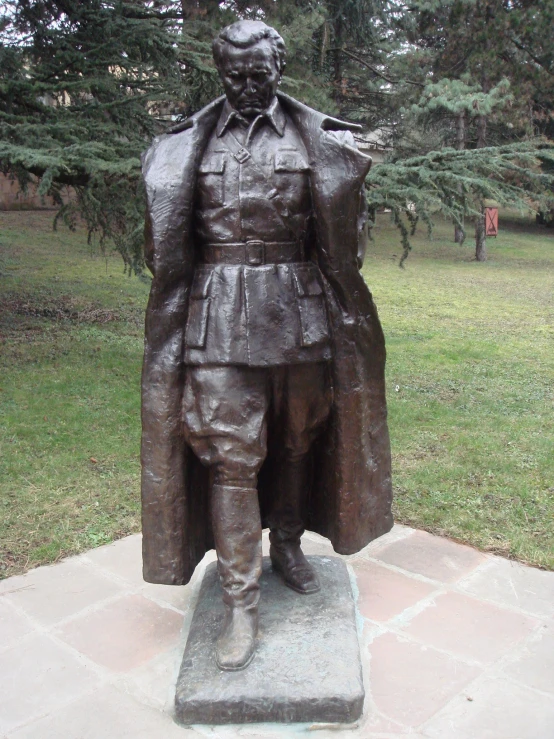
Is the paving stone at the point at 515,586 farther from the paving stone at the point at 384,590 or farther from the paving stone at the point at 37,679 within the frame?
the paving stone at the point at 37,679

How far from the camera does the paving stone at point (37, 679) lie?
2715mm

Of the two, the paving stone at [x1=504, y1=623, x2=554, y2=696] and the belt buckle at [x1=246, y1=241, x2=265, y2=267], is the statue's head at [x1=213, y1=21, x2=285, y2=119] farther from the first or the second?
the paving stone at [x1=504, y1=623, x2=554, y2=696]

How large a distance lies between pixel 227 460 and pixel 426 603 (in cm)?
129

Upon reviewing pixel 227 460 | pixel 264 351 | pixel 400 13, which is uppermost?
pixel 400 13

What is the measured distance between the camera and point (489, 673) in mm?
2900

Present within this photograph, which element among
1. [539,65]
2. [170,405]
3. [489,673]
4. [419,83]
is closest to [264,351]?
[170,405]

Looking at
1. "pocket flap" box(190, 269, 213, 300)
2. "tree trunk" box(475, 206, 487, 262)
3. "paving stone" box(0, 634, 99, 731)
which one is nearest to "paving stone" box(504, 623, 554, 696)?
"paving stone" box(0, 634, 99, 731)

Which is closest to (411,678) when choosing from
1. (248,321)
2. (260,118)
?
A: (248,321)

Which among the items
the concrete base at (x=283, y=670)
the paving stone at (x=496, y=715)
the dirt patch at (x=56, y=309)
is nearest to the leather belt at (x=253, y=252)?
the concrete base at (x=283, y=670)

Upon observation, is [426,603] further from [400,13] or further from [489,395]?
[400,13]

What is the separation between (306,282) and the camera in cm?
276

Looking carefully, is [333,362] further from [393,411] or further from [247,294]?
[393,411]

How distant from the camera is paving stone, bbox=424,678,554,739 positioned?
2570 mm

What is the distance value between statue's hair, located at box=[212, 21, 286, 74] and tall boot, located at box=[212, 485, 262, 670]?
1.53m
